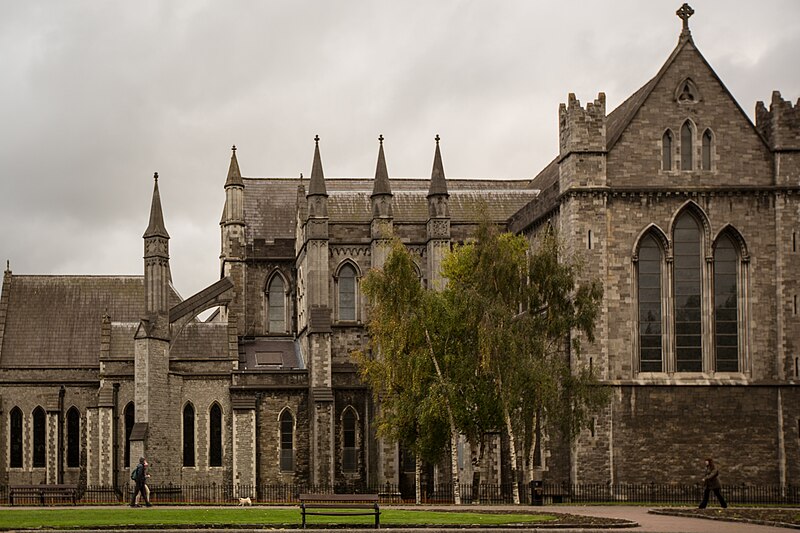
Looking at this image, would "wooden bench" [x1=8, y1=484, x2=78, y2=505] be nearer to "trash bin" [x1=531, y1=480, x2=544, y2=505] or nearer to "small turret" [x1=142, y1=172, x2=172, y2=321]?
"small turret" [x1=142, y1=172, x2=172, y2=321]

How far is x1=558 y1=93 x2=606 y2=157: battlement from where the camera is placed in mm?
52094

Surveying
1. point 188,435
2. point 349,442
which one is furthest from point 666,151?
point 188,435

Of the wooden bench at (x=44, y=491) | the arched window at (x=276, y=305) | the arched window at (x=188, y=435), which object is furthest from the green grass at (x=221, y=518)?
the arched window at (x=276, y=305)

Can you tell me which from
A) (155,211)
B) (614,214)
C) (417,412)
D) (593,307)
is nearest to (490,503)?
(417,412)

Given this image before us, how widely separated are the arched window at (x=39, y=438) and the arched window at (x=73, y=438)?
1.29 m

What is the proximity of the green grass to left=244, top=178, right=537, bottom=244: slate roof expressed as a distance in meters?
29.9

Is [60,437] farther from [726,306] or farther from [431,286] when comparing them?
[726,306]

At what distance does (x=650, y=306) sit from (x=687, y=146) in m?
6.84

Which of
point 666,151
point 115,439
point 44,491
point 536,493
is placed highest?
point 666,151

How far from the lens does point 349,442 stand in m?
62.9

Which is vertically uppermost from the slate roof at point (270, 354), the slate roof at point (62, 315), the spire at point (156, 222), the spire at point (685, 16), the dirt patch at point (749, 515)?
the spire at point (685, 16)

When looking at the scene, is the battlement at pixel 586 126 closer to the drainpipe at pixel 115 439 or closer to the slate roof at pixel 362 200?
the slate roof at pixel 362 200

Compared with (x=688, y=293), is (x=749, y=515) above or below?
below

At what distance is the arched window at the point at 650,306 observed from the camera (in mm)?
51969
